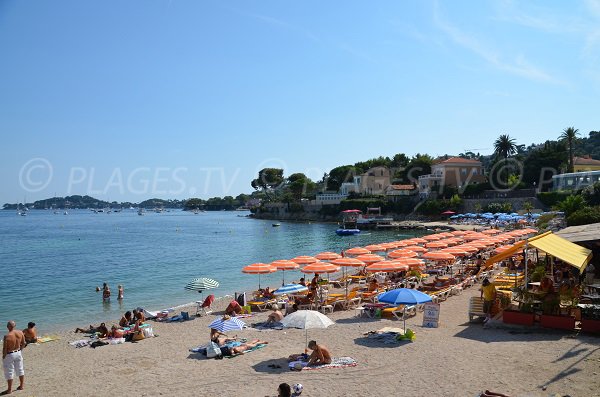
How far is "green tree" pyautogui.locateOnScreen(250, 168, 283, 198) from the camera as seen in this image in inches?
6004

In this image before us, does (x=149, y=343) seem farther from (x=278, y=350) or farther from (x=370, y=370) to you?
(x=370, y=370)

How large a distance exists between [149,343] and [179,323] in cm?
317

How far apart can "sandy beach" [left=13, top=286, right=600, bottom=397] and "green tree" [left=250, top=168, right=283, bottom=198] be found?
138265 mm

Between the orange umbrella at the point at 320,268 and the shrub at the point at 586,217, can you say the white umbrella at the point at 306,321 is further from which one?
the shrub at the point at 586,217

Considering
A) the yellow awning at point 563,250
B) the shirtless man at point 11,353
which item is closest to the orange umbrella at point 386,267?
the yellow awning at point 563,250

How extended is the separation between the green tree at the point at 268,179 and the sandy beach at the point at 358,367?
5443 inches

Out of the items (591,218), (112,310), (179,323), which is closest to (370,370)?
(179,323)

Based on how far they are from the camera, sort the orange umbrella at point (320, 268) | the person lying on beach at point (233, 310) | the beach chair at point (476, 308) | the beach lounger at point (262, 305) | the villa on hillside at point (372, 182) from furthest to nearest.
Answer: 1. the villa on hillside at point (372, 182)
2. the orange umbrella at point (320, 268)
3. the beach lounger at point (262, 305)
4. the person lying on beach at point (233, 310)
5. the beach chair at point (476, 308)

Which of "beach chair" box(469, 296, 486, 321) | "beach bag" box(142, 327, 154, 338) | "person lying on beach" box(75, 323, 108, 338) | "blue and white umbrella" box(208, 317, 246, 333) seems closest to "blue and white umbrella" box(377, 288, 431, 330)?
"beach chair" box(469, 296, 486, 321)

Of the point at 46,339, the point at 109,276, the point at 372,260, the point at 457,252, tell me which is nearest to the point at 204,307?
the point at 46,339

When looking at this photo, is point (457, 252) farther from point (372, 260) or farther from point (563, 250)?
point (563, 250)

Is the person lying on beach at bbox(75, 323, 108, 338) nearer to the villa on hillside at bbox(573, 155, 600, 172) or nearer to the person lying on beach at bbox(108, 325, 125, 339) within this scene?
the person lying on beach at bbox(108, 325, 125, 339)

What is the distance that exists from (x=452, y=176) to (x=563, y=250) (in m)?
82.6

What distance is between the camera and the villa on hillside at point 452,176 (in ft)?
304
